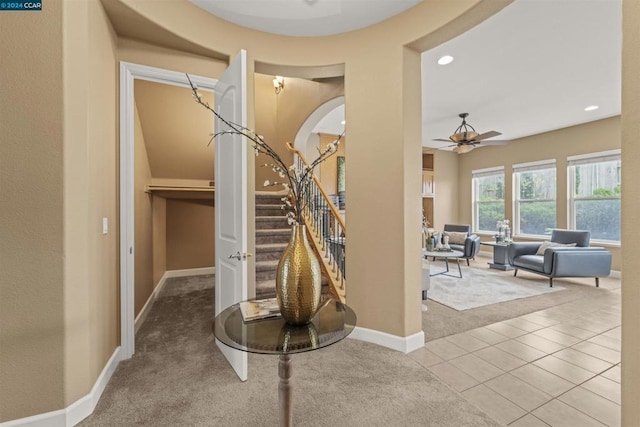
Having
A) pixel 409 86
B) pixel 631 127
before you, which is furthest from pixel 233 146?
pixel 631 127

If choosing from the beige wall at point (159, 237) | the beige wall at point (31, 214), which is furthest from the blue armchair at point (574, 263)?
the beige wall at point (159, 237)

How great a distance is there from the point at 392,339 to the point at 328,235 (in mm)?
1548

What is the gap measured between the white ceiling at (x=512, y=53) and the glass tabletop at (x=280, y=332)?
2.27m

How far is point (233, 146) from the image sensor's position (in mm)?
2137

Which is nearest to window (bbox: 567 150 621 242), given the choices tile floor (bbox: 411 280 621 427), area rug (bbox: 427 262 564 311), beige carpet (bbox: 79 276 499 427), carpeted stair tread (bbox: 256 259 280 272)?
area rug (bbox: 427 262 564 311)

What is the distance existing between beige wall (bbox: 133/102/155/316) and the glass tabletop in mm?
2126

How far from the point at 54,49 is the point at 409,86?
2.35 metres

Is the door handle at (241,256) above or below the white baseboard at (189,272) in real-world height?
above

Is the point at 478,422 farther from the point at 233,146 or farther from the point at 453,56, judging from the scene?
the point at 453,56

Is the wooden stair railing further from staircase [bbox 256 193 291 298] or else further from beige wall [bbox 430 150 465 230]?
beige wall [bbox 430 150 465 230]

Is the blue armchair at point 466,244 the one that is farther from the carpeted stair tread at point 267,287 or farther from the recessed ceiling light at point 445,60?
the recessed ceiling light at point 445,60

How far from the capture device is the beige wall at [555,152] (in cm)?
522

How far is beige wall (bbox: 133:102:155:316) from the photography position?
2.96 metres

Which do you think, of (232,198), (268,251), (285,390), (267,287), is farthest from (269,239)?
(285,390)
